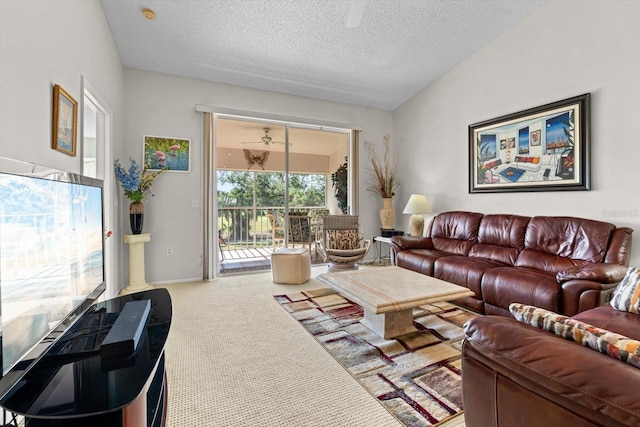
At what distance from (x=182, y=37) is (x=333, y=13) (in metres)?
1.68

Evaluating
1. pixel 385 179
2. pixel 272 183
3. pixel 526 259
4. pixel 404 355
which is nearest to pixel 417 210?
pixel 385 179

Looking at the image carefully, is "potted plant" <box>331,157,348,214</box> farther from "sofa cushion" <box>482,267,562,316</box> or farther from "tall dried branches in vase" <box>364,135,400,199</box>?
"sofa cushion" <box>482,267,562,316</box>

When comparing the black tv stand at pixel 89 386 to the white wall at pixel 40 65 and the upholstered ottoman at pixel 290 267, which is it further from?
the upholstered ottoman at pixel 290 267

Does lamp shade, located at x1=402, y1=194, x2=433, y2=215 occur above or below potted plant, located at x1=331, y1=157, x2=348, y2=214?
below

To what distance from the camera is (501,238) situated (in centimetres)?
338

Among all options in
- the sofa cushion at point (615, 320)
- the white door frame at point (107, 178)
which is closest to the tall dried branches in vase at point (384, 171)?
the sofa cushion at point (615, 320)

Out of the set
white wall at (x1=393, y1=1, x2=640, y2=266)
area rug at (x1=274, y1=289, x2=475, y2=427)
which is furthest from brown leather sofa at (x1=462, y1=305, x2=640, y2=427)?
white wall at (x1=393, y1=1, x2=640, y2=266)

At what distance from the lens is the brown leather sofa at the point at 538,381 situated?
70cm

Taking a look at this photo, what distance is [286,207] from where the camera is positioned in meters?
4.87

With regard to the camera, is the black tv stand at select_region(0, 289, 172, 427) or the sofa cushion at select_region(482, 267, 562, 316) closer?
the black tv stand at select_region(0, 289, 172, 427)

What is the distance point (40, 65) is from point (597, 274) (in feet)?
12.3

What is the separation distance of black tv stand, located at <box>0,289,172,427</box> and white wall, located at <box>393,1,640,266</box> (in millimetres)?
3729

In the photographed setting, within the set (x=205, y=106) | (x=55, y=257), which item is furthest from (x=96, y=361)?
(x=205, y=106)

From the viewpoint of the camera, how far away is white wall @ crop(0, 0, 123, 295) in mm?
1386
